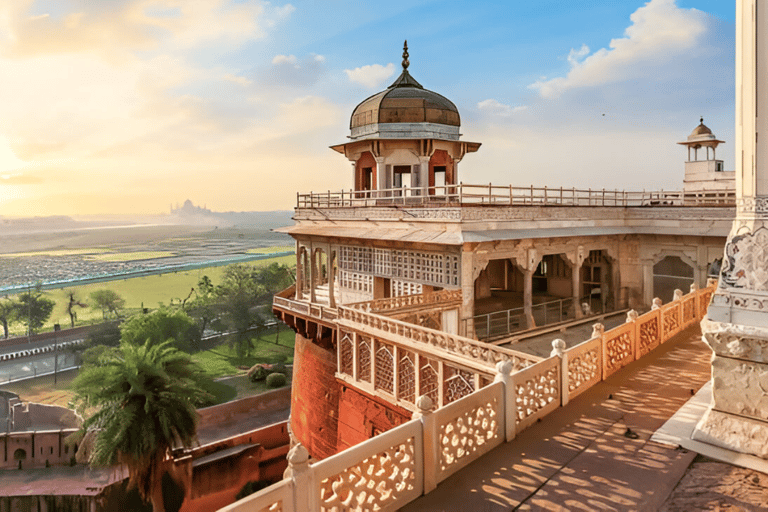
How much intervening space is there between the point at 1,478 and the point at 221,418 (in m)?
12.1

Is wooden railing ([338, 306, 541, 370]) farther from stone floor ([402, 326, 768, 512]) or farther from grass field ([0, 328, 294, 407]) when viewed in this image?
grass field ([0, 328, 294, 407])

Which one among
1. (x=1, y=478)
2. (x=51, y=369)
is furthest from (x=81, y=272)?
(x=1, y=478)

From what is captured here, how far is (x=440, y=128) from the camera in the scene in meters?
20.7

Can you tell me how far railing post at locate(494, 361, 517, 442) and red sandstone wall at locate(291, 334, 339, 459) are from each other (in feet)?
34.1

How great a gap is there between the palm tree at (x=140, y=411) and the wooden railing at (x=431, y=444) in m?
14.2

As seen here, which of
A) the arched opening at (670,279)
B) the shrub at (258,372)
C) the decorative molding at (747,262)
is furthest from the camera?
the shrub at (258,372)

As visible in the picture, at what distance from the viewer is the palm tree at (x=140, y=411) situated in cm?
1608

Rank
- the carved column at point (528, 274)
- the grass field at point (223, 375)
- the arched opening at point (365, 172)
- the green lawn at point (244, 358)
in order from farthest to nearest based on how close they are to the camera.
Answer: the green lawn at point (244, 358)
the grass field at point (223, 375)
the arched opening at point (365, 172)
the carved column at point (528, 274)

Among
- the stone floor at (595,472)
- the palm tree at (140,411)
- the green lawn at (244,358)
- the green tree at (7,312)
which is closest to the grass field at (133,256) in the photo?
the green tree at (7,312)

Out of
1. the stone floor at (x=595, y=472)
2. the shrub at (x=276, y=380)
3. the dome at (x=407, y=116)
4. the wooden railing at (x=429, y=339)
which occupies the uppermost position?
the dome at (x=407, y=116)

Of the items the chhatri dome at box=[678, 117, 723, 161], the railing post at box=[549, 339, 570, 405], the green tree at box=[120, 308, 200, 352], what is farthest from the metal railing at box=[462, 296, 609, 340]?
the green tree at box=[120, 308, 200, 352]

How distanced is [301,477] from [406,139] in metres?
17.8

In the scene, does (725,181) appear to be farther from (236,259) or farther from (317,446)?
(236,259)

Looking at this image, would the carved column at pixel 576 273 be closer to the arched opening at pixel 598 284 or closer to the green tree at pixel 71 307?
the arched opening at pixel 598 284
